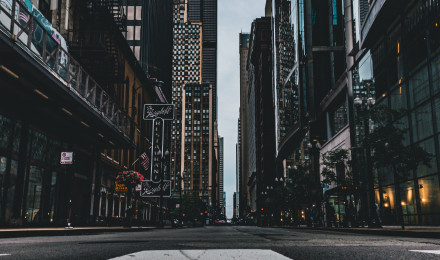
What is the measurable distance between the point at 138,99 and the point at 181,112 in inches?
5342

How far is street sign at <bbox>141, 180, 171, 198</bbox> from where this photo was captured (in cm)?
3500

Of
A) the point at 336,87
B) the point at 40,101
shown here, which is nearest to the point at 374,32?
the point at 336,87

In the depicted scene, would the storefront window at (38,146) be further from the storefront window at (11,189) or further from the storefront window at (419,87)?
the storefront window at (419,87)

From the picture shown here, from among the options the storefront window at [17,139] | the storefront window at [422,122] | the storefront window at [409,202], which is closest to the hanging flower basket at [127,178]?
the storefront window at [17,139]

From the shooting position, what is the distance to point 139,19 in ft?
177

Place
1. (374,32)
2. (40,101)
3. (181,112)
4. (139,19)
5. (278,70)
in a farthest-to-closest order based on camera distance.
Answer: (181,112)
(278,70)
(139,19)
(374,32)
(40,101)

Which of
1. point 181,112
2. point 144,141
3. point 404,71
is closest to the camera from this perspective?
point 404,71

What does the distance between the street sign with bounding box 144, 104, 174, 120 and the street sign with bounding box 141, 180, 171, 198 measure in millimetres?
9030

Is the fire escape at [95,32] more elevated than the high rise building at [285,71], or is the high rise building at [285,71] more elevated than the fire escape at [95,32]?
the high rise building at [285,71]

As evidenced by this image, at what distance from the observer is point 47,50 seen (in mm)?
15117

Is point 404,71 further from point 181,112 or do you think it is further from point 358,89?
point 181,112

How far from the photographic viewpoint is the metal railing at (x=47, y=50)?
12.4 metres

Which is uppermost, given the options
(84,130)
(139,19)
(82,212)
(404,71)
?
(139,19)

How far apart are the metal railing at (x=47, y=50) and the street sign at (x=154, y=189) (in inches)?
507
